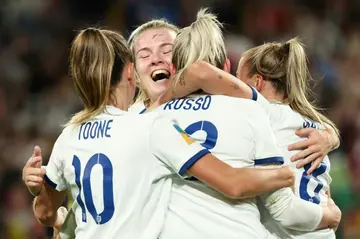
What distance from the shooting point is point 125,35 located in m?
8.74

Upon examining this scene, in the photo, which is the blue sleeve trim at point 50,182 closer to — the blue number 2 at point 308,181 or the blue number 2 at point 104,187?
the blue number 2 at point 104,187

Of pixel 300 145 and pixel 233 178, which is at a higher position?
pixel 233 178

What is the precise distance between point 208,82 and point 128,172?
19.5 inches

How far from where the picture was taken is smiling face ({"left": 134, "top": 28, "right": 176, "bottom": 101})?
171 inches

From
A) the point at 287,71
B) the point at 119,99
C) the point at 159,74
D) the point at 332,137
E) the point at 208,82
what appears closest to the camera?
the point at 208,82

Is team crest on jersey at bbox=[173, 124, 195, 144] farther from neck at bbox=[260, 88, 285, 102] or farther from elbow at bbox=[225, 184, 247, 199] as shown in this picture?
neck at bbox=[260, 88, 285, 102]

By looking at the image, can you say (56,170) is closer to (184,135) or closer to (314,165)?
(184,135)

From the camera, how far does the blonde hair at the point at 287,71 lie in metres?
3.85

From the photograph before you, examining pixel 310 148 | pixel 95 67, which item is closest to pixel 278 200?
pixel 310 148

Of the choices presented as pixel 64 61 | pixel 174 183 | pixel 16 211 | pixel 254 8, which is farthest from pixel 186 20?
pixel 174 183

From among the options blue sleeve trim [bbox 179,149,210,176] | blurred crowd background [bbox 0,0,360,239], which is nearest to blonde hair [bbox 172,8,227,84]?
blue sleeve trim [bbox 179,149,210,176]

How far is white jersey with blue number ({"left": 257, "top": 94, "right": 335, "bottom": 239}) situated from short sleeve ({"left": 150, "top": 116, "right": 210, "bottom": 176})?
0.52 m

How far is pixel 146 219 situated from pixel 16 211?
455 cm

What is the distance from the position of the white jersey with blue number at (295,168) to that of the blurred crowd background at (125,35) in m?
4.37
